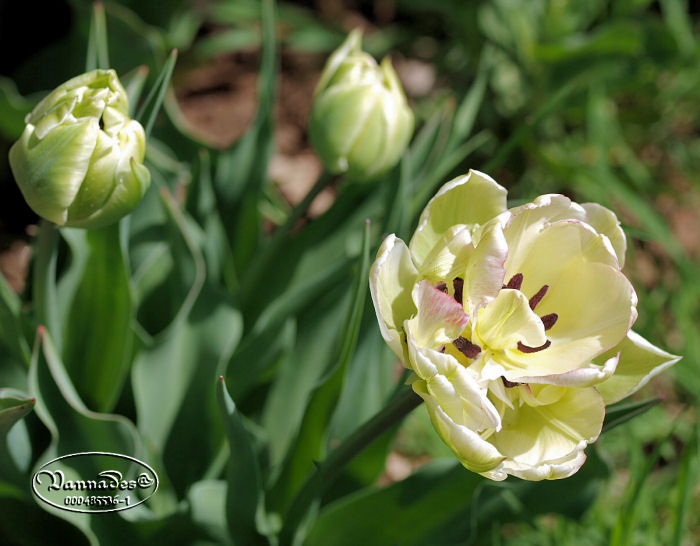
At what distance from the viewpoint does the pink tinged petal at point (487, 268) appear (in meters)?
0.56

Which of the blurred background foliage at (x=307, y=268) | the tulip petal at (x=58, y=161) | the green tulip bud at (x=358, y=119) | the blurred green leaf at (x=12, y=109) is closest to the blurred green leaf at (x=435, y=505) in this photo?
the blurred background foliage at (x=307, y=268)

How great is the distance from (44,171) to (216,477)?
0.52m

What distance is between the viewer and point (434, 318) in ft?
1.85

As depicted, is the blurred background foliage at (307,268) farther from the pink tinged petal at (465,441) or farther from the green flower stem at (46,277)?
the pink tinged petal at (465,441)

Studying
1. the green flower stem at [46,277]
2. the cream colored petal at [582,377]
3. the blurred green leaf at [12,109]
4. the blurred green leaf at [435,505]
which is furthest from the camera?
the blurred green leaf at [12,109]

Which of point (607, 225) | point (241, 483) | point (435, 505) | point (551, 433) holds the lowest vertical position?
point (435, 505)

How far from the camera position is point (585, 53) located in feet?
6.02

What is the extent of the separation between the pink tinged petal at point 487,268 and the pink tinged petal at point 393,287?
2.0 inches

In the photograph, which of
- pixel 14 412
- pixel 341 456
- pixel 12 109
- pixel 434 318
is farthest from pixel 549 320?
pixel 12 109

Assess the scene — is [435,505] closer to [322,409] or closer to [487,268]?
[322,409]

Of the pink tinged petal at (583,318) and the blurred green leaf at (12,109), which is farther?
the blurred green leaf at (12,109)

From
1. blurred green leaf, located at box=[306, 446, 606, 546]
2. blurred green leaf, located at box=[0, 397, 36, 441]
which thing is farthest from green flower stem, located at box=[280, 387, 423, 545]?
blurred green leaf, located at box=[0, 397, 36, 441]

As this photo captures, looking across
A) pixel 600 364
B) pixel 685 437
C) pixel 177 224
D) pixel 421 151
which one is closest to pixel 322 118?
pixel 177 224

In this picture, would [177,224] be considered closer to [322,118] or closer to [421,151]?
[322,118]
